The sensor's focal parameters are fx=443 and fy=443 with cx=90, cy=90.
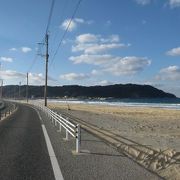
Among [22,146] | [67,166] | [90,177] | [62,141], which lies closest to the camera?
[90,177]

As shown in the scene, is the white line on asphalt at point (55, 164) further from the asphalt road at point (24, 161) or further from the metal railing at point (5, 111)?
the metal railing at point (5, 111)

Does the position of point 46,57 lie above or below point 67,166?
above

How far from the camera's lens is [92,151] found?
14766mm

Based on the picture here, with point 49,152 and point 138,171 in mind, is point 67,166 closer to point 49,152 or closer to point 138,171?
point 138,171

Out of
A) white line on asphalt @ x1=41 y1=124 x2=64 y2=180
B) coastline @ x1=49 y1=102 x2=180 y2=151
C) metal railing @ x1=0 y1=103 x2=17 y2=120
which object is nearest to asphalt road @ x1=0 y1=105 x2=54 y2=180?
white line on asphalt @ x1=41 y1=124 x2=64 y2=180

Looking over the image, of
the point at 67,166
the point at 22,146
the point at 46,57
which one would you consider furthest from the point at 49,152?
the point at 46,57

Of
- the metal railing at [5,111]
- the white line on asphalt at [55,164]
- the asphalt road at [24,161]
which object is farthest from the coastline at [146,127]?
the metal railing at [5,111]

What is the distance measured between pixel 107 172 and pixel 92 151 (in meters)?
4.30

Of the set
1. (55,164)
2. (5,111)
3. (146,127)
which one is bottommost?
(55,164)

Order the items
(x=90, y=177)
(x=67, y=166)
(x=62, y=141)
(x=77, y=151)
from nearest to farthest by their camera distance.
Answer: (x=90, y=177), (x=67, y=166), (x=77, y=151), (x=62, y=141)

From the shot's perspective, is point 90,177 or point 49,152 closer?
point 90,177

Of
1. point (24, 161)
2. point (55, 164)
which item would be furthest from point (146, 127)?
point (55, 164)

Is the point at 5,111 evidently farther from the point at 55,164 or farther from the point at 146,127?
the point at 55,164

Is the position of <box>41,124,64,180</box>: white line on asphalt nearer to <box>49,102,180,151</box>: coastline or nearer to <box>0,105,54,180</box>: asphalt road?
<box>0,105,54,180</box>: asphalt road
